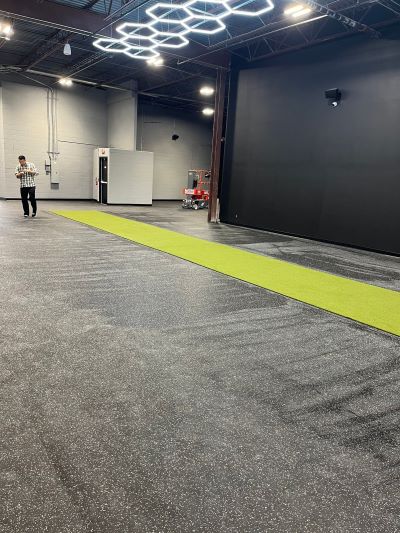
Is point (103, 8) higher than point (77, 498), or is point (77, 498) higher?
point (103, 8)

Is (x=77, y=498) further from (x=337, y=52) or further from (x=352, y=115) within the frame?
(x=337, y=52)

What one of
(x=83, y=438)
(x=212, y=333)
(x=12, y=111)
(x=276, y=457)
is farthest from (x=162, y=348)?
(x=12, y=111)

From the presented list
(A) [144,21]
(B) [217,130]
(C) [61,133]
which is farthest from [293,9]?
(C) [61,133]

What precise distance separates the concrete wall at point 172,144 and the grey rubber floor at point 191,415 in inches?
612

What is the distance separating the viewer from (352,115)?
8.33 m

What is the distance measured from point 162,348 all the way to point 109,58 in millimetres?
11860

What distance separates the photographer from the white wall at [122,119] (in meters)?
15.8

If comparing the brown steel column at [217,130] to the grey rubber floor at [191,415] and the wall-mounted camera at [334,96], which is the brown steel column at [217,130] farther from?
the grey rubber floor at [191,415]

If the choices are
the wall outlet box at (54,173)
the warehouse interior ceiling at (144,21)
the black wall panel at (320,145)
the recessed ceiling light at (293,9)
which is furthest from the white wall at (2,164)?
the recessed ceiling light at (293,9)

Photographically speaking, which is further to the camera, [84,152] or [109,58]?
[84,152]

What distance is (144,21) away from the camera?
947cm

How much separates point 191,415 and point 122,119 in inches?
631

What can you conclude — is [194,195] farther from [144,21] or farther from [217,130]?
[144,21]

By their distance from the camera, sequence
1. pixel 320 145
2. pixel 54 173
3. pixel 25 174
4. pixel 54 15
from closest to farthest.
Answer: pixel 54 15, pixel 320 145, pixel 25 174, pixel 54 173
